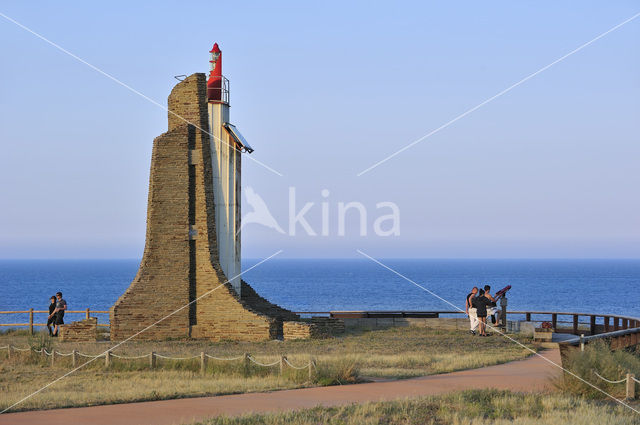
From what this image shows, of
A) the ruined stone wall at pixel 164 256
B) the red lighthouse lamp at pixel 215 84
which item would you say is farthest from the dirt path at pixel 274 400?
the red lighthouse lamp at pixel 215 84

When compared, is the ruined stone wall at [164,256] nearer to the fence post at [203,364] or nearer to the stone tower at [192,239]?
the stone tower at [192,239]

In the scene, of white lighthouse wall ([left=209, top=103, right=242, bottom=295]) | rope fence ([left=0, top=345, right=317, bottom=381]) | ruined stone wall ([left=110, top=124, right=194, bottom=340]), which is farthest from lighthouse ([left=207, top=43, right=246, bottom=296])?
rope fence ([left=0, top=345, right=317, bottom=381])

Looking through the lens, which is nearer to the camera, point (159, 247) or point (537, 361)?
point (537, 361)

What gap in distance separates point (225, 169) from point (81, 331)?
7.37m

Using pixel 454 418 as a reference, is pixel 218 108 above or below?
above

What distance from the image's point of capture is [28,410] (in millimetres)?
14391

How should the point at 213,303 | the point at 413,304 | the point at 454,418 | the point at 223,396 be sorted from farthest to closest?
the point at 413,304, the point at 213,303, the point at 223,396, the point at 454,418

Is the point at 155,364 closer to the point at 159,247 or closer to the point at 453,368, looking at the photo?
the point at 453,368

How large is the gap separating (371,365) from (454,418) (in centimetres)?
704

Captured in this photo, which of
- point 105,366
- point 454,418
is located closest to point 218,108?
point 105,366

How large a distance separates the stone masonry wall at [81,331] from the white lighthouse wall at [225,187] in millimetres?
4961

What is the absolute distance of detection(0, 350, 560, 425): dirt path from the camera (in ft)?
Answer: 44.1

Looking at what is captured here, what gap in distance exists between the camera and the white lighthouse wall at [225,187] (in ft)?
94.8

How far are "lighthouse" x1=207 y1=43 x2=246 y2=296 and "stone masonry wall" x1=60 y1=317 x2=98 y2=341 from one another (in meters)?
4.97
